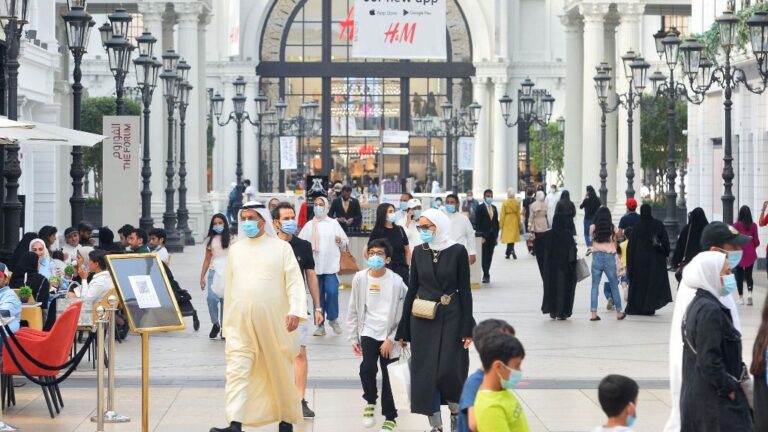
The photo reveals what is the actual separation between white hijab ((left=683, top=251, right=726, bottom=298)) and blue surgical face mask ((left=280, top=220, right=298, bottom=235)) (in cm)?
559

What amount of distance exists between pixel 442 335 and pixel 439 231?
80 centimetres

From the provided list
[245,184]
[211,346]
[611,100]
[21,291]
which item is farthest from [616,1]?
[21,291]

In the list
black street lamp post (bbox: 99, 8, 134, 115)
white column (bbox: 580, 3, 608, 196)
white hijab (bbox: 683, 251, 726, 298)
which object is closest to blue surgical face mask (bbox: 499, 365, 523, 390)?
white hijab (bbox: 683, 251, 726, 298)

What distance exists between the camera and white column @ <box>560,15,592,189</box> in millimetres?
45031

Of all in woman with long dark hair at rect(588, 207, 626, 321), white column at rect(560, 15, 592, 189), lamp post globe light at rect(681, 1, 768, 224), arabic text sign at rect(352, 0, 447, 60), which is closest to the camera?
woman with long dark hair at rect(588, 207, 626, 321)

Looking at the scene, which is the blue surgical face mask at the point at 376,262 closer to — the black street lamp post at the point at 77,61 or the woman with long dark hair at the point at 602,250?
the woman with long dark hair at the point at 602,250

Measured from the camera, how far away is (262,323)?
11906 mm

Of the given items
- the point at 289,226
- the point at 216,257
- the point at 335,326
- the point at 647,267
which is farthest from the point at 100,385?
the point at 647,267

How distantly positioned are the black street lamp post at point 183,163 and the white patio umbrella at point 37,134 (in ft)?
69.4

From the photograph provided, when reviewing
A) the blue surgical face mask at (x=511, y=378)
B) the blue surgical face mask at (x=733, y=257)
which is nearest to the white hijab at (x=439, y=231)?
the blue surgical face mask at (x=733, y=257)

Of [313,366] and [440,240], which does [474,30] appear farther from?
[440,240]

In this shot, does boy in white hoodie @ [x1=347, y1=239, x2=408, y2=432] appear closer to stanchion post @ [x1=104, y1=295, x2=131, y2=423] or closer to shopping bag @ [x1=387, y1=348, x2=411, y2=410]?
shopping bag @ [x1=387, y1=348, x2=411, y2=410]

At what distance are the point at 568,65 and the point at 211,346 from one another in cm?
2766

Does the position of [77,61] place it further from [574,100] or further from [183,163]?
[574,100]
